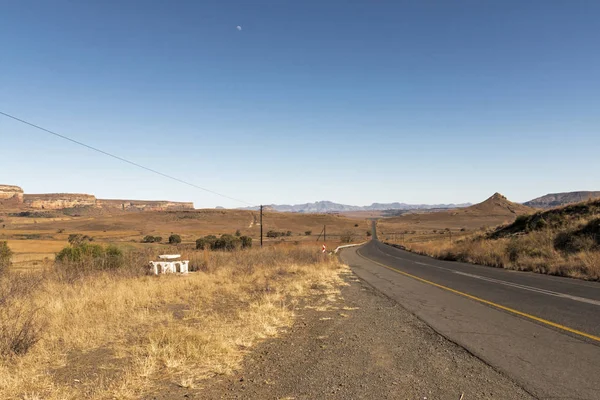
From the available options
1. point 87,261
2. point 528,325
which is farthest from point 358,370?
point 87,261

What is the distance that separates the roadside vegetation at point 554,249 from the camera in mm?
15634

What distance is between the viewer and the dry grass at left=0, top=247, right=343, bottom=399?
472 cm

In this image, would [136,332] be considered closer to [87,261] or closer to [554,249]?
[87,261]

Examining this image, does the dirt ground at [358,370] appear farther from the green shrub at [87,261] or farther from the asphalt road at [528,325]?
the green shrub at [87,261]

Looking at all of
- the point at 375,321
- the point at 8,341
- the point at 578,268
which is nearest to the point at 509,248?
the point at 578,268

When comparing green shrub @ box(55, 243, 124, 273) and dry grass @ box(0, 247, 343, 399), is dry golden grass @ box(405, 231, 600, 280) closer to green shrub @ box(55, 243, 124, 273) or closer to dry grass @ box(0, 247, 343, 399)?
dry grass @ box(0, 247, 343, 399)

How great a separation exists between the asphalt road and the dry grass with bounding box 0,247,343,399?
3.68 meters

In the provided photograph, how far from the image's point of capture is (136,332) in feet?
24.1

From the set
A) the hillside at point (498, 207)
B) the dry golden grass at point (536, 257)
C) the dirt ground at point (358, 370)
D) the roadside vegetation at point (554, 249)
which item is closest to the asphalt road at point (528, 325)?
the dirt ground at point (358, 370)

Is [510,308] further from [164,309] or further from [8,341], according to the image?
[8,341]

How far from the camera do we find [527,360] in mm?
5164

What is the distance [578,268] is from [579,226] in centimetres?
855

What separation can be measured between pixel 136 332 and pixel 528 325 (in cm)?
820

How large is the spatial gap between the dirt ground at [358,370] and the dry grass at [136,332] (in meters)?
0.44
